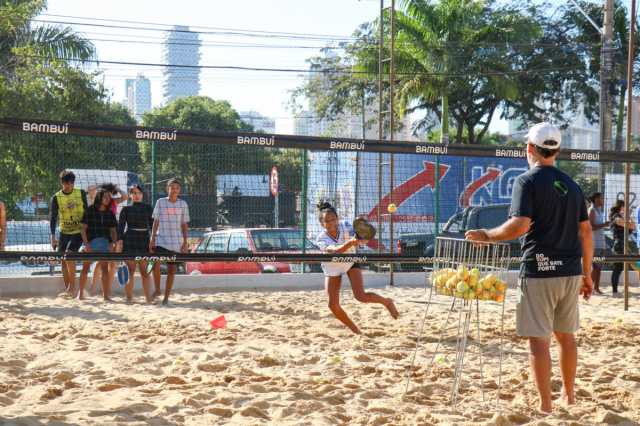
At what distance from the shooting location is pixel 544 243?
4730mm

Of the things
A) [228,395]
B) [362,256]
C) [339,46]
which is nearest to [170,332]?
[362,256]

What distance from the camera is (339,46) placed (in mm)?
35281

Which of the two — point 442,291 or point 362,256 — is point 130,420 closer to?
point 442,291

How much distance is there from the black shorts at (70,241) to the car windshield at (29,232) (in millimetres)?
521

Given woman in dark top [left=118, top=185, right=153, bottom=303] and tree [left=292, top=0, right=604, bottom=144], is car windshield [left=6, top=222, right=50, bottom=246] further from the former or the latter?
tree [left=292, top=0, right=604, bottom=144]

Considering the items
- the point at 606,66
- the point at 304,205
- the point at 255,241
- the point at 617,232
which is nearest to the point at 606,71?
the point at 606,66

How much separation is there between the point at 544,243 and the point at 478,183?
11.4 metres

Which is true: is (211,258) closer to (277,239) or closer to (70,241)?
(70,241)

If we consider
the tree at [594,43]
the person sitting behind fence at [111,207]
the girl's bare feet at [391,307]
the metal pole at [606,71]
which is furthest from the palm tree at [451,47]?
the girl's bare feet at [391,307]

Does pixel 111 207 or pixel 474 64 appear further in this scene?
pixel 474 64

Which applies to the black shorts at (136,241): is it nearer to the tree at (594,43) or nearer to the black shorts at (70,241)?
the black shorts at (70,241)

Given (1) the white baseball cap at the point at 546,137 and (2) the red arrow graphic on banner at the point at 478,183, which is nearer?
(1) the white baseball cap at the point at 546,137

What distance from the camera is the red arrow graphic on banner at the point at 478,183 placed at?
15.3m

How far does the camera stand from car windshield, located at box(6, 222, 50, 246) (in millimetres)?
11062
